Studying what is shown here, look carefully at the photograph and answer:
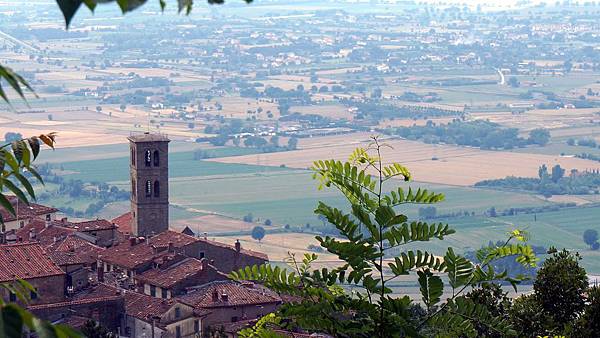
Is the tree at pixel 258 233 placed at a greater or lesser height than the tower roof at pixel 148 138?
lesser

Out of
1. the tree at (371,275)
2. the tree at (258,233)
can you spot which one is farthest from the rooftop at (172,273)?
the tree at (258,233)

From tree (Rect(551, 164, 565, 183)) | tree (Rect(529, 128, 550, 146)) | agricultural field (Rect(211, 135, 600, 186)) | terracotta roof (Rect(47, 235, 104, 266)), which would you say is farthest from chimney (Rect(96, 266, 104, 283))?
tree (Rect(529, 128, 550, 146))

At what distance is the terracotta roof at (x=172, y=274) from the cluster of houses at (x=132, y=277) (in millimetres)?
24

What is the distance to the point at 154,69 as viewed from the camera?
174 metres

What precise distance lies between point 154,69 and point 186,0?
6744 inches

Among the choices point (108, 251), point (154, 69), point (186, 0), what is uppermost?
point (186, 0)

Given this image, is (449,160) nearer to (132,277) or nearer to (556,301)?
(132,277)

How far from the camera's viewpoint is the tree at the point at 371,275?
642cm

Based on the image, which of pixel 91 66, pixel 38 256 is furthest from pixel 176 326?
pixel 91 66

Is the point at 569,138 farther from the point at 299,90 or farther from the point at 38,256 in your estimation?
the point at 38,256

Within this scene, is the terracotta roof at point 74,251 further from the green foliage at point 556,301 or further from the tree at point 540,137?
the tree at point 540,137

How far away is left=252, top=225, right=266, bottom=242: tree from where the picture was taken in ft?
239

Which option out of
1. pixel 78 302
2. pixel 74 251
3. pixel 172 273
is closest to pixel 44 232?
pixel 74 251

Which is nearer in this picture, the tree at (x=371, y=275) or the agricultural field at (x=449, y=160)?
the tree at (x=371, y=275)
